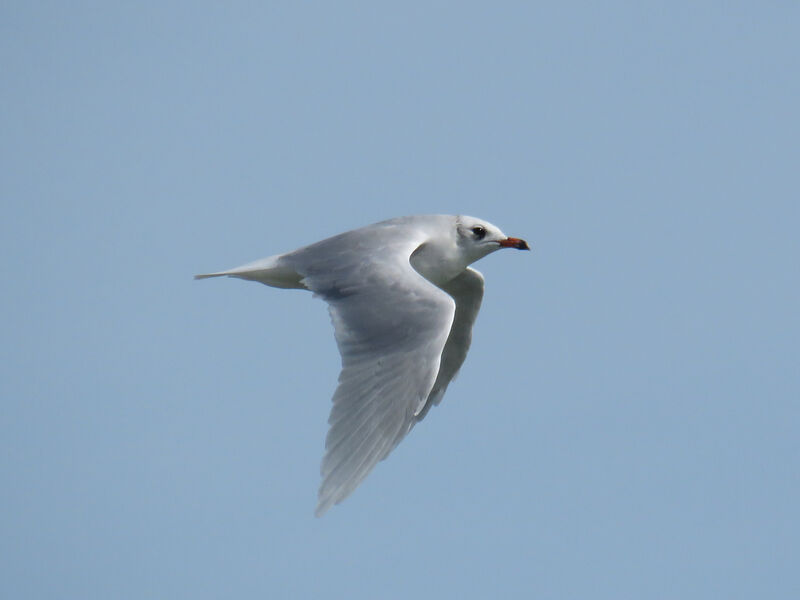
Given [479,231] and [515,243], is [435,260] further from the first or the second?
[515,243]

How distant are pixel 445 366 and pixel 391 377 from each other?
2045mm

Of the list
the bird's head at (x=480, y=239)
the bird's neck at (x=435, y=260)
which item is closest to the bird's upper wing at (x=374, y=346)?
the bird's neck at (x=435, y=260)

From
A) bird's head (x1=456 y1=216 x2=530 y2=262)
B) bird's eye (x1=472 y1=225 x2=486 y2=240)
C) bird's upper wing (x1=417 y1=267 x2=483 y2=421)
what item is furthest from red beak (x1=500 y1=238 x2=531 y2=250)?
bird's upper wing (x1=417 y1=267 x2=483 y2=421)

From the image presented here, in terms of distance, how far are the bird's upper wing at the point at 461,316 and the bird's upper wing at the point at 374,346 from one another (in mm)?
1131

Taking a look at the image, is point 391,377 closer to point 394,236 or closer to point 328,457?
point 328,457

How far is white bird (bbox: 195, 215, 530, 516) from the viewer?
6871mm

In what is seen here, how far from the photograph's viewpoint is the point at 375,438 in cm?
686

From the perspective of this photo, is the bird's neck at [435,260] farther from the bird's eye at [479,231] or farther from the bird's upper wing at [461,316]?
the bird's upper wing at [461,316]

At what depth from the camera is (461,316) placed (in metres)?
9.31

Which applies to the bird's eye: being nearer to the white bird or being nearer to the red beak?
the white bird

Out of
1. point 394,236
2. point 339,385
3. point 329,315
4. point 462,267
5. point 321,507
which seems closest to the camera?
point 321,507

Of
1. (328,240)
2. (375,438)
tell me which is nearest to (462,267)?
(328,240)

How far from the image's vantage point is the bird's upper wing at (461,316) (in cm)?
920

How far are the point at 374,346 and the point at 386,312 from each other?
0.77 ft
